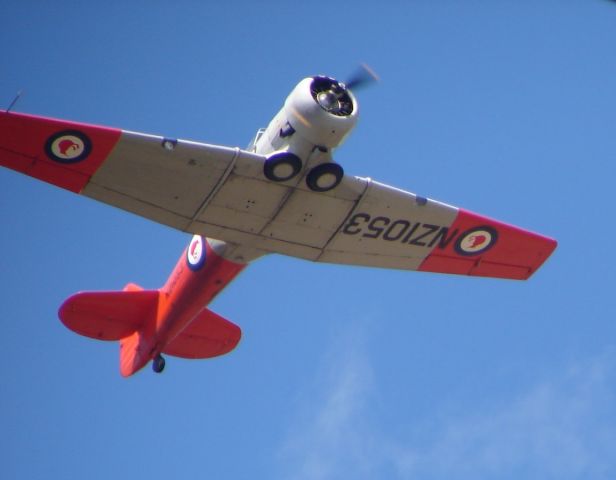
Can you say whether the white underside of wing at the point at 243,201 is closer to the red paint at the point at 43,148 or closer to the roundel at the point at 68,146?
the red paint at the point at 43,148

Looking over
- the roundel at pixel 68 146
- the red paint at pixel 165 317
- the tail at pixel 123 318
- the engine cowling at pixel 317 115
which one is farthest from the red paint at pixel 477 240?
the roundel at pixel 68 146

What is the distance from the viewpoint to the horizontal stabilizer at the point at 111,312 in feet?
54.7

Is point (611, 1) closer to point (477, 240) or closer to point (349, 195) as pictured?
point (349, 195)

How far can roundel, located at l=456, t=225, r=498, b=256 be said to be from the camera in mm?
15687

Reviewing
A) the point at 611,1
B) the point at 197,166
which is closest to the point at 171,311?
the point at 197,166

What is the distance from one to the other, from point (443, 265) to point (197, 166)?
215 inches

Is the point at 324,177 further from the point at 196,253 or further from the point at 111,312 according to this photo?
the point at 111,312

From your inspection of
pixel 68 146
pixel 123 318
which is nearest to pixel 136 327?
pixel 123 318

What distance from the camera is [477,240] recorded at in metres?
15.9

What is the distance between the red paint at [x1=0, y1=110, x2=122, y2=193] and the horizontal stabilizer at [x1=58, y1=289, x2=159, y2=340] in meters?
4.11

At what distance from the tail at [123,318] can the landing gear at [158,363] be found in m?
0.23

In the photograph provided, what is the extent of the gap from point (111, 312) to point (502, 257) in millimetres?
7371

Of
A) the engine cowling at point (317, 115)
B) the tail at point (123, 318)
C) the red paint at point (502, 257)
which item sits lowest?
the tail at point (123, 318)

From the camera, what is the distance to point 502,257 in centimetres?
1628
